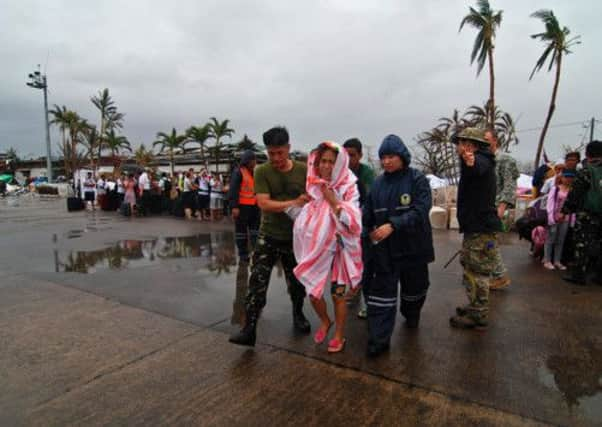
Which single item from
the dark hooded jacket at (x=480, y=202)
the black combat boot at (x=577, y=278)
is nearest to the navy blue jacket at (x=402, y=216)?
the dark hooded jacket at (x=480, y=202)

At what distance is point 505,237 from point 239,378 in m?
7.55

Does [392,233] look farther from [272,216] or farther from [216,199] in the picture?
[216,199]

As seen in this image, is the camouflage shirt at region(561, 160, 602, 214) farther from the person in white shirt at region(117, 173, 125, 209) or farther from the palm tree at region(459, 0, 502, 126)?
the person in white shirt at region(117, 173, 125, 209)

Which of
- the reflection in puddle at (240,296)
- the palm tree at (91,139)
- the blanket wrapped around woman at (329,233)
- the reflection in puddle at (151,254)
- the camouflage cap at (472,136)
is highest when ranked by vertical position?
the palm tree at (91,139)

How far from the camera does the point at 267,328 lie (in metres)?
3.32

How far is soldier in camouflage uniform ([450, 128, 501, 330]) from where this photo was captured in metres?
3.14

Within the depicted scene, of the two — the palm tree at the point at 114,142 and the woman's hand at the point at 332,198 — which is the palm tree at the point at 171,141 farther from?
the woman's hand at the point at 332,198

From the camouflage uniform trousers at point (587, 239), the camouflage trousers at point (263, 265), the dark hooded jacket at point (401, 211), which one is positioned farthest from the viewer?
the camouflage uniform trousers at point (587, 239)

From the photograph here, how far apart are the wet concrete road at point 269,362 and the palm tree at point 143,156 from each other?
4570 centimetres

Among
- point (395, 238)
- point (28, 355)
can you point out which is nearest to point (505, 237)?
point (395, 238)

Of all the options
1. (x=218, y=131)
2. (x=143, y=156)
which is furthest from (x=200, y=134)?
(x=143, y=156)

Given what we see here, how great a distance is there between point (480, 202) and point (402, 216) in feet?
3.23

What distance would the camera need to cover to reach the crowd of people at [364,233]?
269 centimetres

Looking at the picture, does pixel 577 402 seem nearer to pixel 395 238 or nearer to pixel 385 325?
pixel 385 325
